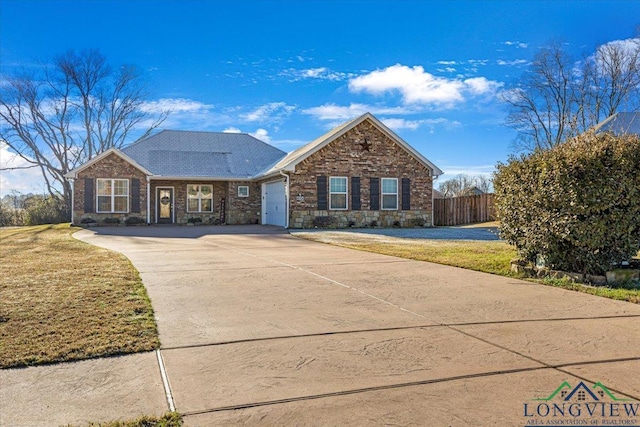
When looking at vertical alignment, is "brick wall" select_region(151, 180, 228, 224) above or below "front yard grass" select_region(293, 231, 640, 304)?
above

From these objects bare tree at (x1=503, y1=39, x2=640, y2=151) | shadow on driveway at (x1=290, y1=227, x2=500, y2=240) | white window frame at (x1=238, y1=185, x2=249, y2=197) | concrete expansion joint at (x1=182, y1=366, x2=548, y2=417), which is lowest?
concrete expansion joint at (x1=182, y1=366, x2=548, y2=417)

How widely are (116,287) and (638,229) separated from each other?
799 cm

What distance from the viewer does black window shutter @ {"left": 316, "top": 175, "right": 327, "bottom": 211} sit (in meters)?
22.7

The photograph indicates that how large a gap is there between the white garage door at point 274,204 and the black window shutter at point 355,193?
3.35 metres

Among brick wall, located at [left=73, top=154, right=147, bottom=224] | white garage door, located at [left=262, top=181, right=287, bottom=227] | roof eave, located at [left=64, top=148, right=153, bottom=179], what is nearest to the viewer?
white garage door, located at [left=262, top=181, right=287, bottom=227]

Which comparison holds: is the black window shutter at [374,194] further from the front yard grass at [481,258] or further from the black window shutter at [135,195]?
the black window shutter at [135,195]

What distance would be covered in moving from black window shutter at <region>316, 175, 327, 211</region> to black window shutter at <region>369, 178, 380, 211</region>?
2.38 meters

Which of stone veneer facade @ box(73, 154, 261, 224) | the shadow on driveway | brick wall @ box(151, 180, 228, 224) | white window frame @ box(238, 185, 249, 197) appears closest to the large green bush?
the shadow on driveway

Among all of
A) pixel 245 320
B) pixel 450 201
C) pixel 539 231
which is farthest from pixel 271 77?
pixel 245 320

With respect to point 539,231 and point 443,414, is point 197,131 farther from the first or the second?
point 443,414

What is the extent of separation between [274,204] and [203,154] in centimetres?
698

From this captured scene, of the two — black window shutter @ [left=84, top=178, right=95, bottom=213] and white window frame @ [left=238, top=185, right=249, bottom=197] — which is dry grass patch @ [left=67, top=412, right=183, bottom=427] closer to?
black window shutter @ [left=84, top=178, right=95, bottom=213]

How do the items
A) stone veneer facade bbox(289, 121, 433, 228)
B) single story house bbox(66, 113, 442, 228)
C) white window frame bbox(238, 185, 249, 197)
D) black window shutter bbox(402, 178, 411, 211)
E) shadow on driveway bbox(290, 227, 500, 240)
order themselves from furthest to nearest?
white window frame bbox(238, 185, 249, 197)
black window shutter bbox(402, 178, 411, 211)
single story house bbox(66, 113, 442, 228)
stone veneer facade bbox(289, 121, 433, 228)
shadow on driveway bbox(290, 227, 500, 240)

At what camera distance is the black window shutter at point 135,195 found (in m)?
24.6
